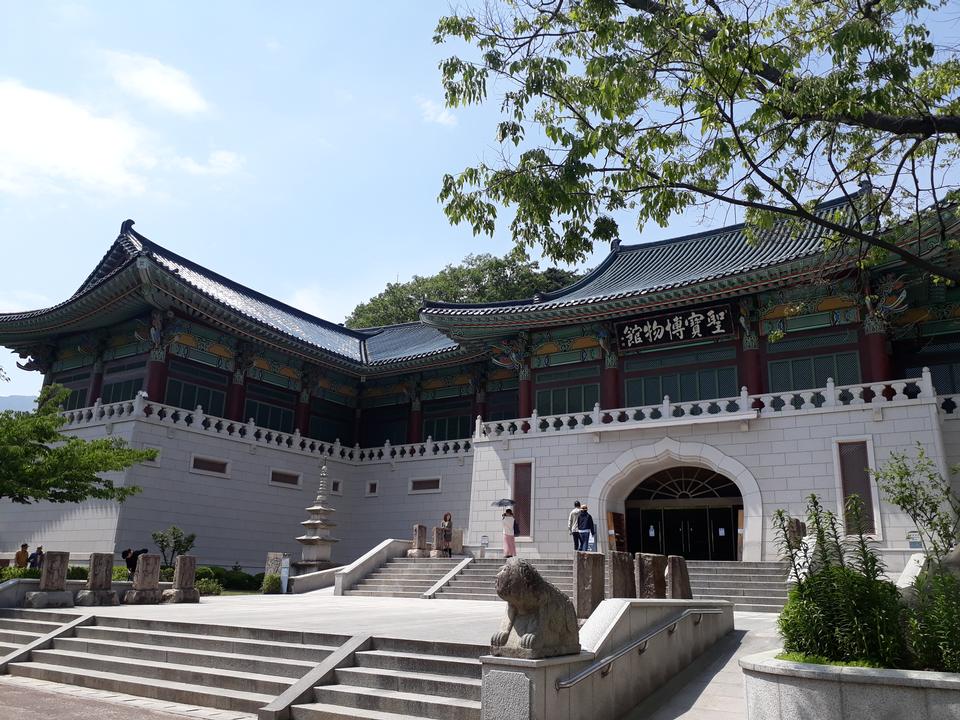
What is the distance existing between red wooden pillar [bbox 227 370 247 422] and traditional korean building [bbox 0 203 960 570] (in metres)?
0.07

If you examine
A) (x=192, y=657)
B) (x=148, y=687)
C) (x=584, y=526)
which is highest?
(x=584, y=526)

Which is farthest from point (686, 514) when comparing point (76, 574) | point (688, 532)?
point (76, 574)

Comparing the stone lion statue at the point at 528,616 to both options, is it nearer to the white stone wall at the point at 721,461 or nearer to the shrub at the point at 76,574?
the white stone wall at the point at 721,461

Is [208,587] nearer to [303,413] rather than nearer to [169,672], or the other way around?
[169,672]

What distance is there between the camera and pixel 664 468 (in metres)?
21.7

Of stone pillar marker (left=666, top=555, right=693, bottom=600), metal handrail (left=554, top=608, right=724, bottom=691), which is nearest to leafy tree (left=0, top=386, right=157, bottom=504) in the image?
stone pillar marker (left=666, top=555, right=693, bottom=600)

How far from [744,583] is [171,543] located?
1496 centimetres

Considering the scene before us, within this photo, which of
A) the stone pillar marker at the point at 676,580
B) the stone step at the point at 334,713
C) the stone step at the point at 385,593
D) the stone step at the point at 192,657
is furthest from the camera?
the stone step at the point at 385,593

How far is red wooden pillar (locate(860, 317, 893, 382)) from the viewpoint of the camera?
1895 cm

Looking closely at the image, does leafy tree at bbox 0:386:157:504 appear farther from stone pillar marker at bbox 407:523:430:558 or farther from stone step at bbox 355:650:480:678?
stone step at bbox 355:650:480:678

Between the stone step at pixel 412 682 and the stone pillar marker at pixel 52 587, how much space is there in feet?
26.1

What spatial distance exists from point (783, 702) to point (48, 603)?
12.3 m

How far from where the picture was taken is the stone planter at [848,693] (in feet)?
18.7

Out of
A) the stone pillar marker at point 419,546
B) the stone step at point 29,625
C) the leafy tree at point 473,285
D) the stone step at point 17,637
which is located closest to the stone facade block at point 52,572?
the stone step at point 29,625
